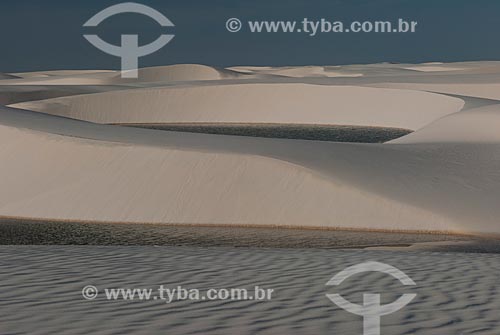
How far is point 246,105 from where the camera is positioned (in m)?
52.0

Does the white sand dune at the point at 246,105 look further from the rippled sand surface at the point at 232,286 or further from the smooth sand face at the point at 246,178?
the rippled sand surface at the point at 232,286

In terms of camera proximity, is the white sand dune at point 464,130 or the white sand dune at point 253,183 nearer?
the white sand dune at point 253,183

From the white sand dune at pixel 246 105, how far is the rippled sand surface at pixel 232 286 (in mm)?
37034

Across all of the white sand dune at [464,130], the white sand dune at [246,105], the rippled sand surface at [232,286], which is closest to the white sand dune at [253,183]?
the white sand dune at [464,130]

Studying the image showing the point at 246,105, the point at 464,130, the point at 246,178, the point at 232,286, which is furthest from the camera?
the point at 246,105

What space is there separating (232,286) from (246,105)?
4458 cm

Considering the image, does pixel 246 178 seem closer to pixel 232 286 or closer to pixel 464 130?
pixel 232 286

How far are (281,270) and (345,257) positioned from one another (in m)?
1.34

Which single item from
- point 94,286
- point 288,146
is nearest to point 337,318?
point 94,286

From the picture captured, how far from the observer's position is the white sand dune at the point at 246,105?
157 ft

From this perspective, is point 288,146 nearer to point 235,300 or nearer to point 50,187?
point 50,187

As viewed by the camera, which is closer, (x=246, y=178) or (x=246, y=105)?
(x=246, y=178)

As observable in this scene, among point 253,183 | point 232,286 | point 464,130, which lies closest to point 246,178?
point 253,183

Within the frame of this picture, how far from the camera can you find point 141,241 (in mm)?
13000
